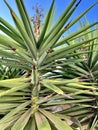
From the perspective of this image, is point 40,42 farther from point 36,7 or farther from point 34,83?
point 36,7

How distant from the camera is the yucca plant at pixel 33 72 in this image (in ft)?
6.17

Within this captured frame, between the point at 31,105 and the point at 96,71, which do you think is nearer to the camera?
the point at 31,105

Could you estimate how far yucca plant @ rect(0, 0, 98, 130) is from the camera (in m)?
1.88

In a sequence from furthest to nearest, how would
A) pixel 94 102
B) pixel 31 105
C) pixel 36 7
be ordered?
pixel 36 7 < pixel 94 102 < pixel 31 105

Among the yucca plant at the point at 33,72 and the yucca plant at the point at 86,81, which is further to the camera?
the yucca plant at the point at 86,81

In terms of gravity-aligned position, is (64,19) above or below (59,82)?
above

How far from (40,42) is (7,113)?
53 cm

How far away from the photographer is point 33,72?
77.0 inches

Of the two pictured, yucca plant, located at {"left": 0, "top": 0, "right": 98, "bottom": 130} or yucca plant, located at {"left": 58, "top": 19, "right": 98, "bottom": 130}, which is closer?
yucca plant, located at {"left": 0, "top": 0, "right": 98, "bottom": 130}

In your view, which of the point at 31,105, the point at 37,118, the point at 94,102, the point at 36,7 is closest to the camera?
the point at 37,118

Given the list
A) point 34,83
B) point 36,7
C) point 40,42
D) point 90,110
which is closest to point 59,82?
point 34,83

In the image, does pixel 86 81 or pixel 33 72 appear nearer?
pixel 33 72

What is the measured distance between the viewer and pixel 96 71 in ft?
8.35

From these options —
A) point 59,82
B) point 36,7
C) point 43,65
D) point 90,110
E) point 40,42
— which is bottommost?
point 90,110
